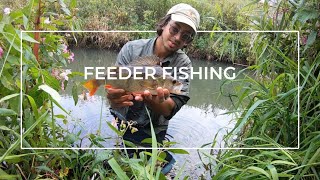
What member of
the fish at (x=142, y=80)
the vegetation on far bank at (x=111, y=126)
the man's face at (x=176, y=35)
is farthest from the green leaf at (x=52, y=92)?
the man's face at (x=176, y=35)

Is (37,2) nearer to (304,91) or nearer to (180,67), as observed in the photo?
(180,67)

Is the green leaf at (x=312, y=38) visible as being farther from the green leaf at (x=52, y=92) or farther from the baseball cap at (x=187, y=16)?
the green leaf at (x=52, y=92)

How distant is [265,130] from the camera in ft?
3.80

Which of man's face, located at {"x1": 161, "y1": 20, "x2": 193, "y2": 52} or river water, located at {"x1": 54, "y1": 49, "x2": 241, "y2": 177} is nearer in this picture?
man's face, located at {"x1": 161, "y1": 20, "x2": 193, "y2": 52}

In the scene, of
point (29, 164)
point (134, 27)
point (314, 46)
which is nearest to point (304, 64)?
point (314, 46)

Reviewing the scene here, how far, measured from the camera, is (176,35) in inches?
42.7

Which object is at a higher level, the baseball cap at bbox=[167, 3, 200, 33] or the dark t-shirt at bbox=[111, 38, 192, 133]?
the baseball cap at bbox=[167, 3, 200, 33]

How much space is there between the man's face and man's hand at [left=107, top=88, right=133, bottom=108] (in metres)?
0.18

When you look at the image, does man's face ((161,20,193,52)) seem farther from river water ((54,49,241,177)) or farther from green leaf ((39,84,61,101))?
green leaf ((39,84,61,101))

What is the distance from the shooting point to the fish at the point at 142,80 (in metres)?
1.01

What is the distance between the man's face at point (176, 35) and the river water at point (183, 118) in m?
0.14

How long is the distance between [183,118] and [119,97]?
0.58 metres

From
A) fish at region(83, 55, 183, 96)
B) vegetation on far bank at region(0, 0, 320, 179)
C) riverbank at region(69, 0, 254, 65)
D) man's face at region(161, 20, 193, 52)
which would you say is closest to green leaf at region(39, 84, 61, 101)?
vegetation on far bank at region(0, 0, 320, 179)

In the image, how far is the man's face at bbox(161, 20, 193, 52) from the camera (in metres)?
1.08
